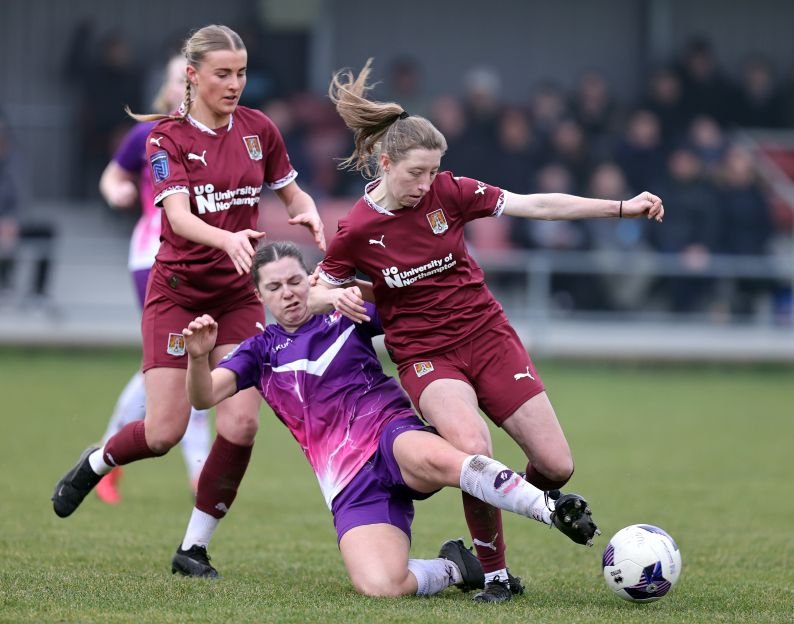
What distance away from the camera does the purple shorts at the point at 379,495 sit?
18.0 feet

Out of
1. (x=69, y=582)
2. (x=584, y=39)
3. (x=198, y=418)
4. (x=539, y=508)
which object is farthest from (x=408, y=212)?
(x=584, y=39)

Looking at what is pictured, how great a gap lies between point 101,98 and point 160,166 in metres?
11.5

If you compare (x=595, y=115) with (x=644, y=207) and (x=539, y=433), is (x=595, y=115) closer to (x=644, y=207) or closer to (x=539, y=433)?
(x=644, y=207)

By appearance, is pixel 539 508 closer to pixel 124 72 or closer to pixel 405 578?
pixel 405 578

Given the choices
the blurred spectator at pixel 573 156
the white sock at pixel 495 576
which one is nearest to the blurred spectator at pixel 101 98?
the blurred spectator at pixel 573 156

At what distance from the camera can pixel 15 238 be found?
15.5 meters

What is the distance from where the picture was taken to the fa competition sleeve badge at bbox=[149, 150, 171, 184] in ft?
19.1

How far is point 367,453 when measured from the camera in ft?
18.3

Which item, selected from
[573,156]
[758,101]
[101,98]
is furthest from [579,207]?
[758,101]

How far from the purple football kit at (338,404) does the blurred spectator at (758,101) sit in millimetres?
13880

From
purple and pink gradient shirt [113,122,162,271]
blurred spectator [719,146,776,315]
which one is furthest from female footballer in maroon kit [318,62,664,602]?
blurred spectator [719,146,776,315]

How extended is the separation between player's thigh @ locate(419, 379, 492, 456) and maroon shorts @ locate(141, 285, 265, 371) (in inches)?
42.7

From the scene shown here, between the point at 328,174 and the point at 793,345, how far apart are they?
5878 mm

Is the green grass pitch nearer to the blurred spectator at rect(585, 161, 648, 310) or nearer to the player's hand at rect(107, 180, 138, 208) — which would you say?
the player's hand at rect(107, 180, 138, 208)
